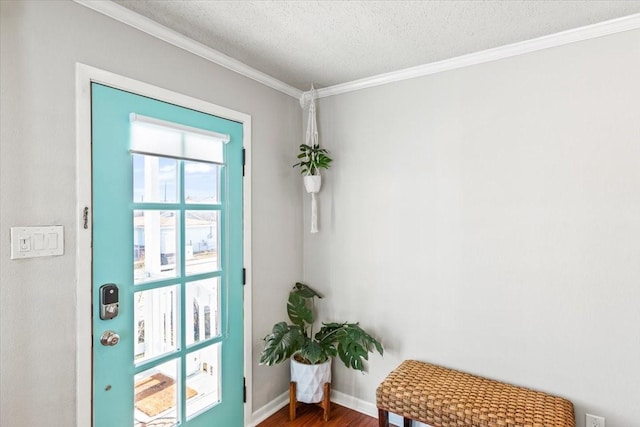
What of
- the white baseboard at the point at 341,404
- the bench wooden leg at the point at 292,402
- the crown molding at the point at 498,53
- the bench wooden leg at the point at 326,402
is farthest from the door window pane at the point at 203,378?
the crown molding at the point at 498,53

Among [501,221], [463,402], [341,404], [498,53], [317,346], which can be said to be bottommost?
[341,404]

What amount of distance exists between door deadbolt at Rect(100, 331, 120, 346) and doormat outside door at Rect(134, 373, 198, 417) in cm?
28

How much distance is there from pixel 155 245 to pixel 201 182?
17.3 inches

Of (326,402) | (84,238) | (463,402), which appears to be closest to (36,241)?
(84,238)

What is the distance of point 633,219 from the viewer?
167 cm

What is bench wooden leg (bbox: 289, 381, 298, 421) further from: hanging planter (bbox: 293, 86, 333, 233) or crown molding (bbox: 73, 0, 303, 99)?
crown molding (bbox: 73, 0, 303, 99)

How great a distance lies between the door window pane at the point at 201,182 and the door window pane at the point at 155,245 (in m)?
0.15

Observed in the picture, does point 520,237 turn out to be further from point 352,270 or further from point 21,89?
point 21,89

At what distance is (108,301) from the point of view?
154cm

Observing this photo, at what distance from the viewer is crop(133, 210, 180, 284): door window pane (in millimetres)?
1670

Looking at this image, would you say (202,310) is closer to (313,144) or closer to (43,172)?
(43,172)

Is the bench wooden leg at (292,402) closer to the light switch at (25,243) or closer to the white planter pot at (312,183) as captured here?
the white planter pot at (312,183)

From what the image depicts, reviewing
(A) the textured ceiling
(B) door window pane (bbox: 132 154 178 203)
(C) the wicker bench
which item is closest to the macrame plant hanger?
(A) the textured ceiling

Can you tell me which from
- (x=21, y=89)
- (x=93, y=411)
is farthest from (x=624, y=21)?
(x=93, y=411)
